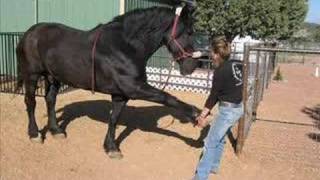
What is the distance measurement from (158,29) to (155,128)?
2.54m

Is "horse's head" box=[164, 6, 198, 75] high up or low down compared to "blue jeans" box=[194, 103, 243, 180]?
up

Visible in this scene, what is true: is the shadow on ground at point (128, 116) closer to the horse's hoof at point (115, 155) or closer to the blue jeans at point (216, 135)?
the horse's hoof at point (115, 155)

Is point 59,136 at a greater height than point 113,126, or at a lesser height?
lesser

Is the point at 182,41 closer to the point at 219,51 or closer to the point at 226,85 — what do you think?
the point at 219,51

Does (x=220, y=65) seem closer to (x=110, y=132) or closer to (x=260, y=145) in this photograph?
(x=110, y=132)

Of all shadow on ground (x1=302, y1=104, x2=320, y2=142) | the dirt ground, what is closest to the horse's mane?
the dirt ground

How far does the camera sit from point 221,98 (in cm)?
552

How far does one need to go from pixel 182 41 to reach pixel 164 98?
79cm

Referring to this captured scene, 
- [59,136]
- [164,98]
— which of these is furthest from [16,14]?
[164,98]

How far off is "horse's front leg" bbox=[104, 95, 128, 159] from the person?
1.44 metres

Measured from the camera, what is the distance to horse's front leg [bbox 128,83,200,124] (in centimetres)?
607

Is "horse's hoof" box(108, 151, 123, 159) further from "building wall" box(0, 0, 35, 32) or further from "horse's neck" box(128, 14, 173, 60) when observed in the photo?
"building wall" box(0, 0, 35, 32)

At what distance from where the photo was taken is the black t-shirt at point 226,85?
5.37m

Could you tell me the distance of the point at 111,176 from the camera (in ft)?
19.7
